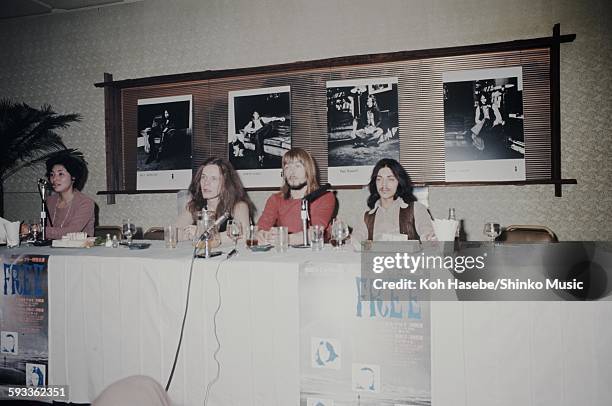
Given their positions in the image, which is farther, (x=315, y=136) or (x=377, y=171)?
(x=315, y=136)

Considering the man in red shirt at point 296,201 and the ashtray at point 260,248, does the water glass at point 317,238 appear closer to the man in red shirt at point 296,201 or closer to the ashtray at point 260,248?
the ashtray at point 260,248

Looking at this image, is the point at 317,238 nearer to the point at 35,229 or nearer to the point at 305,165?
the point at 305,165

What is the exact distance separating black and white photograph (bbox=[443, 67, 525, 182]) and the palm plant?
13.3 feet

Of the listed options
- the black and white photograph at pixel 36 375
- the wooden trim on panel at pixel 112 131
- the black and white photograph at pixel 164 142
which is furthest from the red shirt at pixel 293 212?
the wooden trim on panel at pixel 112 131

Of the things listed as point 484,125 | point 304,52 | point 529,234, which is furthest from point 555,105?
point 304,52

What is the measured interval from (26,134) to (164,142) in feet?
5.33

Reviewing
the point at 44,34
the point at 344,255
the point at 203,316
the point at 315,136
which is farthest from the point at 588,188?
the point at 44,34

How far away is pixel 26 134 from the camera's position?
4.14 m

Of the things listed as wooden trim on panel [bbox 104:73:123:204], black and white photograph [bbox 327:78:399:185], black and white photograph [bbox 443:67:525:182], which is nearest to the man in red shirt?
black and white photograph [bbox 327:78:399:185]

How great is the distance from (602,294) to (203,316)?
1498 millimetres

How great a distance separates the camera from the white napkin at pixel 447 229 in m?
1.57

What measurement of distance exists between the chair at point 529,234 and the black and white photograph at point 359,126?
113 centimetres

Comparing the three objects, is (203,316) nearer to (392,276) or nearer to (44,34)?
(392,276)

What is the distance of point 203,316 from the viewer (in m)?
1.61
